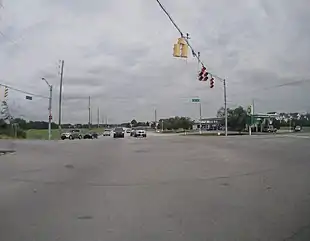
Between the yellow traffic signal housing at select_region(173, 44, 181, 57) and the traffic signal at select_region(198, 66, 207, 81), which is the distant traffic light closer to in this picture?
the yellow traffic signal housing at select_region(173, 44, 181, 57)

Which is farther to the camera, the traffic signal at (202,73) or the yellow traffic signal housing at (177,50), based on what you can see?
the traffic signal at (202,73)

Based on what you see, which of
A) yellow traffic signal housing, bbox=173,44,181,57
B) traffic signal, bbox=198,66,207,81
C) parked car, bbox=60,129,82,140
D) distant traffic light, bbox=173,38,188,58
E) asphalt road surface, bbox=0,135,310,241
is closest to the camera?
asphalt road surface, bbox=0,135,310,241

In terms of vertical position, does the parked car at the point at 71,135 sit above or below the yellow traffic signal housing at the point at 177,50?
below

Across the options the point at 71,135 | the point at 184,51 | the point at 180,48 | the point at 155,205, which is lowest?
the point at 155,205

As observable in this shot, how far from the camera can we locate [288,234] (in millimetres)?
7098

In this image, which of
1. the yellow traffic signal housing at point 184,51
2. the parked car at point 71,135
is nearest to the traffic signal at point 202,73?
the yellow traffic signal housing at point 184,51

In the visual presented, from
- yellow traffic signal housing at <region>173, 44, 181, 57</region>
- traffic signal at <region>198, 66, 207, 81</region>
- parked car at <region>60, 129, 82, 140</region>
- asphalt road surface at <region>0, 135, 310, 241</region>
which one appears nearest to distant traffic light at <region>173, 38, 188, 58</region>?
yellow traffic signal housing at <region>173, 44, 181, 57</region>

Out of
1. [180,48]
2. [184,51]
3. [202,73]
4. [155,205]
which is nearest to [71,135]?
[202,73]

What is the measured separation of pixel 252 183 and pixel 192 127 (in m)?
160

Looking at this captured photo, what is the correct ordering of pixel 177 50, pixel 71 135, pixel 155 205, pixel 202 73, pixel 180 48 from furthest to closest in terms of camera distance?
pixel 71 135 < pixel 202 73 < pixel 177 50 < pixel 180 48 < pixel 155 205

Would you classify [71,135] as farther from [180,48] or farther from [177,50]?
[180,48]

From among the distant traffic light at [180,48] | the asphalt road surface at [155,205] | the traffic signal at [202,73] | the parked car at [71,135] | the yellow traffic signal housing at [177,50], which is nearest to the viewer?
the asphalt road surface at [155,205]

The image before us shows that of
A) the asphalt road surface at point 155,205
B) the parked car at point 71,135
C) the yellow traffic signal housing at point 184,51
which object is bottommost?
the asphalt road surface at point 155,205

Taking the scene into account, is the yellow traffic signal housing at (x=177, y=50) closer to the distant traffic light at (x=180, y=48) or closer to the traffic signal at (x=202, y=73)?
the distant traffic light at (x=180, y=48)
